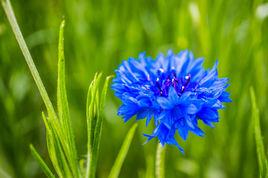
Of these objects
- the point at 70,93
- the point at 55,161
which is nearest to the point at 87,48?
the point at 70,93

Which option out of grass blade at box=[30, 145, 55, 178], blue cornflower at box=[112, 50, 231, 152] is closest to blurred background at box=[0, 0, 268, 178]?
blue cornflower at box=[112, 50, 231, 152]

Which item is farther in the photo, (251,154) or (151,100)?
(251,154)

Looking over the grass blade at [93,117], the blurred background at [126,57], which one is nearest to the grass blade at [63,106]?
the grass blade at [93,117]

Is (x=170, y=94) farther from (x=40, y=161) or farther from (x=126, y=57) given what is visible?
(x=126, y=57)

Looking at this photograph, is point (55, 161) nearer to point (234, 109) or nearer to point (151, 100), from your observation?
point (151, 100)

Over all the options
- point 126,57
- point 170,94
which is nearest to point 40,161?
point 170,94

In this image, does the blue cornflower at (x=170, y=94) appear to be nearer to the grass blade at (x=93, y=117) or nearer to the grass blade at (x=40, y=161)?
the grass blade at (x=93, y=117)

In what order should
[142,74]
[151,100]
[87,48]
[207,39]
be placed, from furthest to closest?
[87,48] < [207,39] < [142,74] < [151,100]

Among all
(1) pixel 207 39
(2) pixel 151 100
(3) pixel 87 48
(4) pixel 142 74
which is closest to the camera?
(2) pixel 151 100

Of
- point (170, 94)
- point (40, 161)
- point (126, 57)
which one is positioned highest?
point (126, 57)
